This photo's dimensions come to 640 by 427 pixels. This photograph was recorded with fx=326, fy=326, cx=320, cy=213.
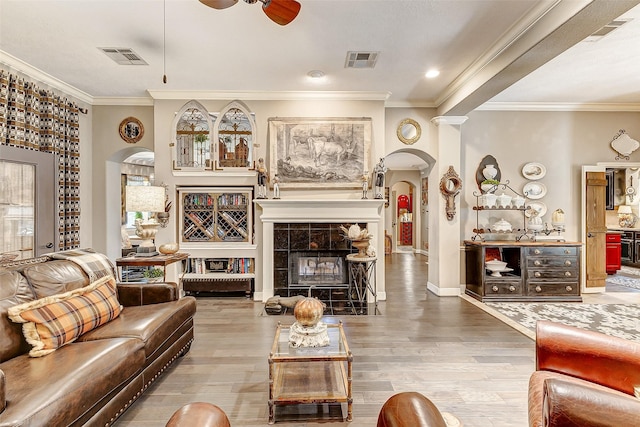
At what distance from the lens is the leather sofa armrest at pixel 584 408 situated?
0.95 m

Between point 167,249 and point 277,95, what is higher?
point 277,95

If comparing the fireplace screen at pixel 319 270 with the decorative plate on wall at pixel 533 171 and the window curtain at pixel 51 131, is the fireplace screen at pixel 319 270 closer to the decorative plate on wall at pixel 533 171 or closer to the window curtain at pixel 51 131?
the window curtain at pixel 51 131

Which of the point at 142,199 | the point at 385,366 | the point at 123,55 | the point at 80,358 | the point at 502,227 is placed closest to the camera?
the point at 80,358

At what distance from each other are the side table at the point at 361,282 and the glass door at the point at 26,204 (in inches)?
150

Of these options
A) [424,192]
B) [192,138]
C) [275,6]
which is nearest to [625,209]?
[424,192]

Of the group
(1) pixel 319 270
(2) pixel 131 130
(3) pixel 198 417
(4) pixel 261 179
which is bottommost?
(1) pixel 319 270

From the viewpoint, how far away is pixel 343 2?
269cm

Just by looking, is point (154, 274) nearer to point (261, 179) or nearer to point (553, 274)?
point (261, 179)

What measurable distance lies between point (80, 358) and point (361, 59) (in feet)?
12.0

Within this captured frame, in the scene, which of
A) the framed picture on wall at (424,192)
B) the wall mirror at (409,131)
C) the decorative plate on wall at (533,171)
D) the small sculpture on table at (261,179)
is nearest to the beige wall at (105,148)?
the small sculpture on table at (261,179)

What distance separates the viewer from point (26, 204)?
379 centimetres

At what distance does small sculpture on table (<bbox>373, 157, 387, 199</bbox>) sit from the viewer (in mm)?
4758

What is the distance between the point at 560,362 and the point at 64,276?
10.6 feet

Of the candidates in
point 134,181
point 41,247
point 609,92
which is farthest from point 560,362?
point 134,181
